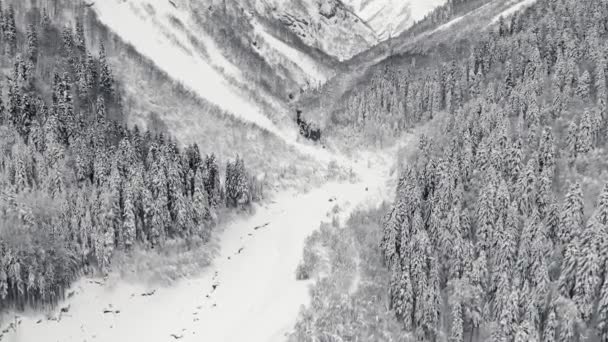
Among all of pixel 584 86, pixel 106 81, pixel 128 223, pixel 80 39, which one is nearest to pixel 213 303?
pixel 128 223

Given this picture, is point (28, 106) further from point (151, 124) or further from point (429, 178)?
point (429, 178)

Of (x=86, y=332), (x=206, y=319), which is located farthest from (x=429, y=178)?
(x=86, y=332)

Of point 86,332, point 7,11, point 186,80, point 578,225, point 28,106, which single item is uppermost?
point 7,11

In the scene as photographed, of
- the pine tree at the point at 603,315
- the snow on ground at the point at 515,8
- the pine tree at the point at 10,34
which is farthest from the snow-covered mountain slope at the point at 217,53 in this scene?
the pine tree at the point at 603,315

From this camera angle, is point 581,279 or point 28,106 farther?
point 28,106

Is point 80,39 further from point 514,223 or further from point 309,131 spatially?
point 514,223

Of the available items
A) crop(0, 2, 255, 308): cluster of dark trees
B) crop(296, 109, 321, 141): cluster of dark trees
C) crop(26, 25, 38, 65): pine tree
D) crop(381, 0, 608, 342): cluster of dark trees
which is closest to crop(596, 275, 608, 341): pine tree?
crop(381, 0, 608, 342): cluster of dark trees

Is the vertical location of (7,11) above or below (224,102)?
above
